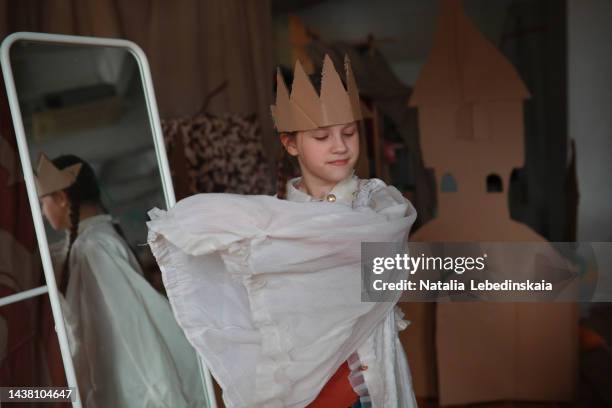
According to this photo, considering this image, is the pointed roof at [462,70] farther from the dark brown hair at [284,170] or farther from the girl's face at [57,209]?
the girl's face at [57,209]

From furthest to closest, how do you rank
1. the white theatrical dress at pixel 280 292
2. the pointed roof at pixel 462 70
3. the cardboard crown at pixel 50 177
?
the pointed roof at pixel 462 70
the cardboard crown at pixel 50 177
the white theatrical dress at pixel 280 292

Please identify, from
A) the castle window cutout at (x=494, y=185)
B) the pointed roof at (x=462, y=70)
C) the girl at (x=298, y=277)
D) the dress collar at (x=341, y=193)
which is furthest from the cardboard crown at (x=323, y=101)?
the castle window cutout at (x=494, y=185)

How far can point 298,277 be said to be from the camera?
1168mm

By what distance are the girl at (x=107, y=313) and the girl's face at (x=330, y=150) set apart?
21.6 inches

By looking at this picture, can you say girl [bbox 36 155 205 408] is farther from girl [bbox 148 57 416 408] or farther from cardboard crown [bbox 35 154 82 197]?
girl [bbox 148 57 416 408]

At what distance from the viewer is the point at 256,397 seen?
117 cm

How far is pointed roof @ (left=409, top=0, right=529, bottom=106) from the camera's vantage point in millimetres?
1941

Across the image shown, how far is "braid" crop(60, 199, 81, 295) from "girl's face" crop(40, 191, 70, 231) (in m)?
0.01

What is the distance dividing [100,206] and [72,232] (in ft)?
0.35

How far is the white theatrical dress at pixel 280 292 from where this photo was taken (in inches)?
44.3

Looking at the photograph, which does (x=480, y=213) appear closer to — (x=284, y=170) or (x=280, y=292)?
(x=284, y=170)

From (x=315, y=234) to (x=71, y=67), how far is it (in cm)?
76

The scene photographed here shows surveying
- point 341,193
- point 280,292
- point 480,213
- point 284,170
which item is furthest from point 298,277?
point 480,213
